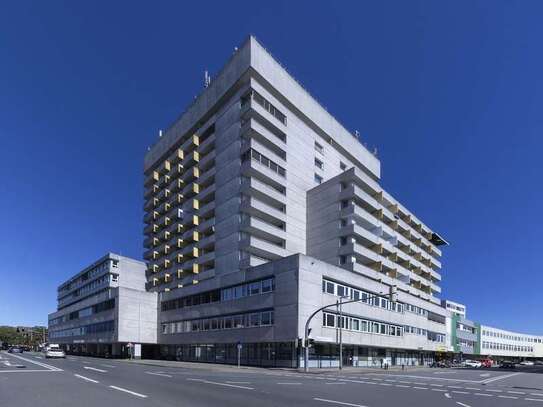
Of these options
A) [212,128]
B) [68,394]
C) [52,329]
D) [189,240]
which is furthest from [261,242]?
[52,329]

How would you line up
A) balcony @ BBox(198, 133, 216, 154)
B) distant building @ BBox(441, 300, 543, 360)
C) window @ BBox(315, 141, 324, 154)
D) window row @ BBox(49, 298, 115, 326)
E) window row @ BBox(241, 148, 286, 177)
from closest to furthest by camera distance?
window row @ BBox(241, 148, 286, 177)
balcony @ BBox(198, 133, 216, 154)
window @ BBox(315, 141, 324, 154)
window row @ BBox(49, 298, 115, 326)
distant building @ BBox(441, 300, 543, 360)

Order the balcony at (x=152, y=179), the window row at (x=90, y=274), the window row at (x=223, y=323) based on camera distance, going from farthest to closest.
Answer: the window row at (x=90, y=274) → the balcony at (x=152, y=179) → the window row at (x=223, y=323)

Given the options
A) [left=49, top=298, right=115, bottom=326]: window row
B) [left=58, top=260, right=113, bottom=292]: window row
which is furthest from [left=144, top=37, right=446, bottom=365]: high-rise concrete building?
[left=58, top=260, right=113, bottom=292]: window row

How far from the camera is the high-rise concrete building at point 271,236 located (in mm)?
49375

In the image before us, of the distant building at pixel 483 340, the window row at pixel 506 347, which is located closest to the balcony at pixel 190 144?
the distant building at pixel 483 340

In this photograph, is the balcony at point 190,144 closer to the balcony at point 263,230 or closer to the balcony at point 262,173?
the balcony at point 262,173

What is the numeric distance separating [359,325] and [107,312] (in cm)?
4300

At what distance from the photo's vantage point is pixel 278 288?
47688 millimetres

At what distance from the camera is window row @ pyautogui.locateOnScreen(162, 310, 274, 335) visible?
4878 cm

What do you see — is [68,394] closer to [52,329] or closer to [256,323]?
[256,323]

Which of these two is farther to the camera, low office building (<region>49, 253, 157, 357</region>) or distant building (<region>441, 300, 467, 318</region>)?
distant building (<region>441, 300, 467, 318</region>)

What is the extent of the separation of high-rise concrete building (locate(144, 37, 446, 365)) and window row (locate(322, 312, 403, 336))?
143 millimetres

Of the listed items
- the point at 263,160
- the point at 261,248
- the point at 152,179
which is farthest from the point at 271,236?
the point at 152,179

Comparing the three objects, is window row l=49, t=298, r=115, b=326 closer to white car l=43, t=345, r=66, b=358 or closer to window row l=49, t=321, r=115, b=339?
window row l=49, t=321, r=115, b=339
